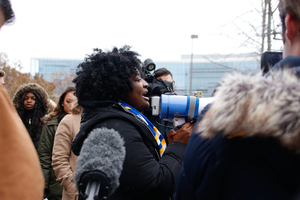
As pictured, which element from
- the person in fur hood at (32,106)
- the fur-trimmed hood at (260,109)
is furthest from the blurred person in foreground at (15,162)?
the person in fur hood at (32,106)

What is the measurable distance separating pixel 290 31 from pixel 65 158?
8.81 feet

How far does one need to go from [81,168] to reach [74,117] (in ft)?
5.95

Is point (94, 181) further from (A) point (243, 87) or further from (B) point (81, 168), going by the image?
(A) point (243, 87)

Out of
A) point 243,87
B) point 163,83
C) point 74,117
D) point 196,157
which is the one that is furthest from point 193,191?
point 74,117

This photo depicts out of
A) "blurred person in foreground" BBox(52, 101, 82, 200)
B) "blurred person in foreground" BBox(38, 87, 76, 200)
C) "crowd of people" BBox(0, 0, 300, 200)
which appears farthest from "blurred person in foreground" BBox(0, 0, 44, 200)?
"blurred person in foreground" BBox(38, 87, 76, 200)

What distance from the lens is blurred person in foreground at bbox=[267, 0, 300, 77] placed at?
77 centimetres

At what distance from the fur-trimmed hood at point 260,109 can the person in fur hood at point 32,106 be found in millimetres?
3611

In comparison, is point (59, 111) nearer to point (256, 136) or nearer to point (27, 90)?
point (27, 90)

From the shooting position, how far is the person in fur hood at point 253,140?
0.65 metres

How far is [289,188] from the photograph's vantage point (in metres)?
0.70

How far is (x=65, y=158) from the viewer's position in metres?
2.80

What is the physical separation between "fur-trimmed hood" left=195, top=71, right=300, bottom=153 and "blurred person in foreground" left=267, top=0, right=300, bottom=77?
74 mm

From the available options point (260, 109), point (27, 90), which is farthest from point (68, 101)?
point (260, 109)

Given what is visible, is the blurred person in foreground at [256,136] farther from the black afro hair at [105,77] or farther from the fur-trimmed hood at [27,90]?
the fur-trimmed hood at [27,90]
